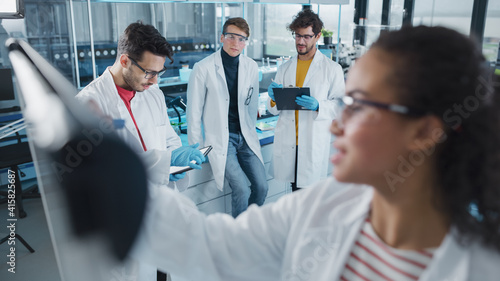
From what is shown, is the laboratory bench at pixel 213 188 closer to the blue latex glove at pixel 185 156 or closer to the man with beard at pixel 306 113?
the man with beard at pixel 306 113

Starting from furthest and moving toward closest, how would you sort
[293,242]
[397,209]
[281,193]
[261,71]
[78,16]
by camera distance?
[78,16] < [261,71] < [281,193] < [293,242] < [397,209]

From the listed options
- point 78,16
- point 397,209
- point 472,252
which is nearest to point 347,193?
point 397,209

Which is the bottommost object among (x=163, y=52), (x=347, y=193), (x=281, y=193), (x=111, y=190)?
(x=281, y=193)

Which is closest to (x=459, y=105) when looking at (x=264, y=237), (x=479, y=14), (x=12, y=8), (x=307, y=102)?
(x=264, y=237)

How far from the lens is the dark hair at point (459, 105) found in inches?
28.5

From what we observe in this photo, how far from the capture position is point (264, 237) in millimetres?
975

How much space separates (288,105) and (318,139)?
1.28ft

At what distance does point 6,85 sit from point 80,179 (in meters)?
3.86

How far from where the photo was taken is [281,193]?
3.70 metres

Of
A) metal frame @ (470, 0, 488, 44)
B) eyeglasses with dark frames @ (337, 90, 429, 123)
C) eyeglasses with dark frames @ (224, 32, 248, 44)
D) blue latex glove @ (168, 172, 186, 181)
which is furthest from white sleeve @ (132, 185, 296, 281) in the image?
metal frame @ (470, 0, 488, 44)

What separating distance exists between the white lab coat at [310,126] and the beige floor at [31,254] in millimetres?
1818

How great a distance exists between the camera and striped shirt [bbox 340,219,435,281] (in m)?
0.81

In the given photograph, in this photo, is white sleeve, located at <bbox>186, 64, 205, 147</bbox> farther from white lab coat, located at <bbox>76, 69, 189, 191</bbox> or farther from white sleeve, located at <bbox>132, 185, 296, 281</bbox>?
white sleeve, located at <bbox>132, 185, 296, 281</bbox>

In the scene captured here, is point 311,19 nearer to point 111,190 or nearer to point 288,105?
point 288,105
